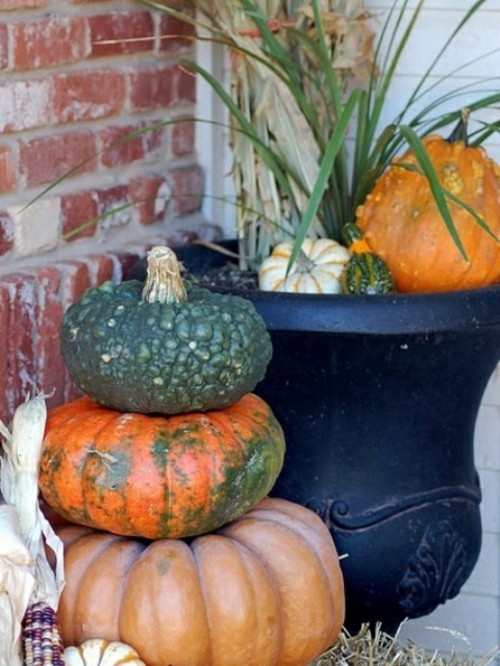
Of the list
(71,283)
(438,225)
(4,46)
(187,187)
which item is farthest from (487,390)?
(4,46)

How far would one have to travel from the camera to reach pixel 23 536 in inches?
66.9

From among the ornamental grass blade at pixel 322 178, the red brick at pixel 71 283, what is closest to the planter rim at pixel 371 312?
the ornamental grass blade at pixel 322 178

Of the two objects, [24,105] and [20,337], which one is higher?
[24,105]

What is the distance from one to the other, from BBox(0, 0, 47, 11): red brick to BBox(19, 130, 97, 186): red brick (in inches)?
8.1

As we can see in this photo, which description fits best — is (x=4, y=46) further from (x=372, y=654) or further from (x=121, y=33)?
(x=372, y=654)

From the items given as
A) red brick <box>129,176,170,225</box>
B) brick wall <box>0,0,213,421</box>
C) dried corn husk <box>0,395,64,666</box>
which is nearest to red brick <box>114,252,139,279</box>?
brick wall <box>0,0,213,421</box>

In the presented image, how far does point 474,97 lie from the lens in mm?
2525

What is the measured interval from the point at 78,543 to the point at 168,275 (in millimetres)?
389

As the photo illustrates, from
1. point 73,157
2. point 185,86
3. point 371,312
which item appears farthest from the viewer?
point 185,86

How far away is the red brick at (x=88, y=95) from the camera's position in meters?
2.13

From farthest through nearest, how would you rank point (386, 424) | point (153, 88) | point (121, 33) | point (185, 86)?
point (185, 86) < point (153, 88) < point (121, 33) < point (386, 424)

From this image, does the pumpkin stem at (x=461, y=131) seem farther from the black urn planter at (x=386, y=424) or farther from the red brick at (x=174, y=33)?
the red brick at (x=174, y=33)

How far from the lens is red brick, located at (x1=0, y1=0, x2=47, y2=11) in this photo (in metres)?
1.96

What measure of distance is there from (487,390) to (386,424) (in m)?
0.61
